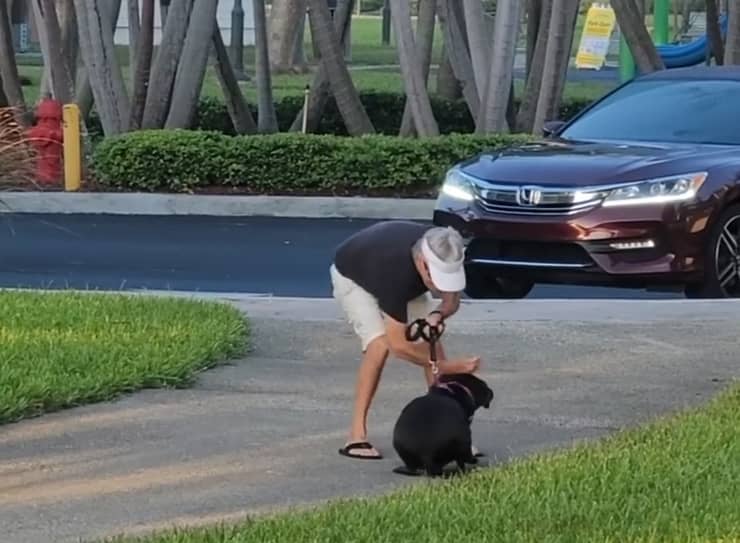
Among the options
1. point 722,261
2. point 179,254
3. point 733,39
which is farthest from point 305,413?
point 733,39

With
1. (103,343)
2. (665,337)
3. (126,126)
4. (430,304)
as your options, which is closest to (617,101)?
(665,337)

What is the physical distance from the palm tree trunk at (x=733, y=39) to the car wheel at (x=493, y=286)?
25.2 ft

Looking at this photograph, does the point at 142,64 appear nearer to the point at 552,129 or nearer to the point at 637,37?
the point at 637,37

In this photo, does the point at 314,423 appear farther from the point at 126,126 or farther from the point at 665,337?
the point at 126,126

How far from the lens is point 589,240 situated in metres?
9.99

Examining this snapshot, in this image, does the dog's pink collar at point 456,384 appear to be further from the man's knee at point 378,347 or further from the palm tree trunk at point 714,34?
the palm tree trunk at point 714,34

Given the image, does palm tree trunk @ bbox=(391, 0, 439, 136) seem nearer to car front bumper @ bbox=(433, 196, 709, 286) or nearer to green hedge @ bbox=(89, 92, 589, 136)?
green hedge @ bbox=(89, 92, 589, 136)

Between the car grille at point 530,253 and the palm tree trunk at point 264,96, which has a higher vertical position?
the car grille at point 530,253

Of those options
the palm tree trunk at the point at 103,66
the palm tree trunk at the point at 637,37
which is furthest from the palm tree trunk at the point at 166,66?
the palm tree trunk at the point at 637,37

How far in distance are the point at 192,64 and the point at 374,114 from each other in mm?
5106

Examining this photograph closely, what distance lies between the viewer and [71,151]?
16062 millimetres

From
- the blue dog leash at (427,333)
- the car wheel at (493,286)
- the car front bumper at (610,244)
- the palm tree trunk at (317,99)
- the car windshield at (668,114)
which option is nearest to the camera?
the blue dog leash at (427,333)

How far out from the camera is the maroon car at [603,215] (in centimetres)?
1001

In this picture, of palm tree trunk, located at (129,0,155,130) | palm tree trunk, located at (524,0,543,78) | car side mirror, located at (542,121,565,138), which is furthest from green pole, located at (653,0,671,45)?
car side mirror, located at (542,121,565,138)
